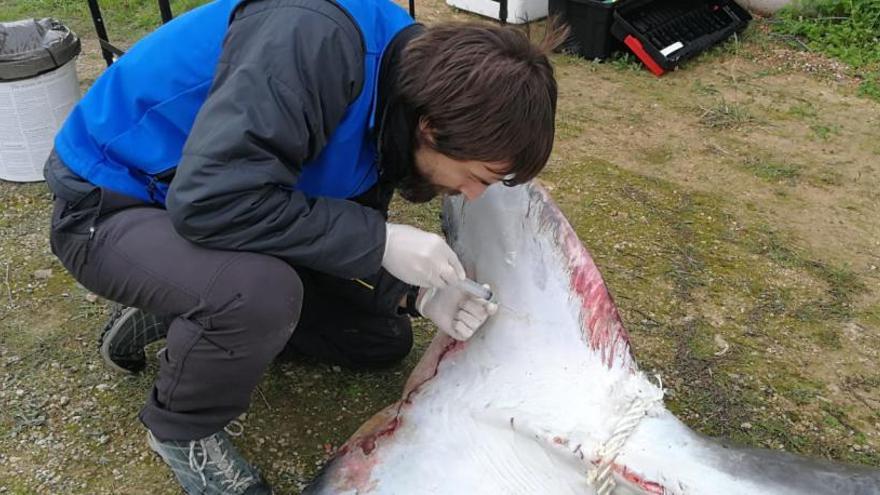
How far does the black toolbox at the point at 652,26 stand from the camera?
387cm

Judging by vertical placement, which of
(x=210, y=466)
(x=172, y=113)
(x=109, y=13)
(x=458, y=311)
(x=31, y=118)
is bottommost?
(x=109, y=13)

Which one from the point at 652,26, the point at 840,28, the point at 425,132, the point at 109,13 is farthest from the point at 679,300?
the point at 109,13

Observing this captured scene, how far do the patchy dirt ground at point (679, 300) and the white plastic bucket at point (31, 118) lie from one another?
8 centimetres

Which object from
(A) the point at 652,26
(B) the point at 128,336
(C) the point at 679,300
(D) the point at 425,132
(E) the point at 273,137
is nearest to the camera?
(E) the point at 273,137

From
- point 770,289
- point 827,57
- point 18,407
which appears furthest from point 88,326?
point 827,57

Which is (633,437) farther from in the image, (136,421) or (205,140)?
(136,421)

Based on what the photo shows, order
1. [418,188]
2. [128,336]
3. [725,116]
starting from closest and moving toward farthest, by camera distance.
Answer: [418,188] < [128,336] < [725,116]

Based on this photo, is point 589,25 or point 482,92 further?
point 589,25

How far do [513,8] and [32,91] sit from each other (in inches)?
96.3

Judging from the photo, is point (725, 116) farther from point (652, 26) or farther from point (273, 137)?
point (273, 137)

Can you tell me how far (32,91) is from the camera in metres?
2.81

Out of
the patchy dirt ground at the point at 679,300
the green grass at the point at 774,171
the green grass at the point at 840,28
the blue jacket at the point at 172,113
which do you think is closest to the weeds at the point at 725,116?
the patchy dirt ground at the point at 679,300

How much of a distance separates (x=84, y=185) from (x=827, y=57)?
3.61 m

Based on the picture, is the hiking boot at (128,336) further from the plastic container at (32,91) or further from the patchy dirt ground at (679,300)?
the plastic container at (32,91)
